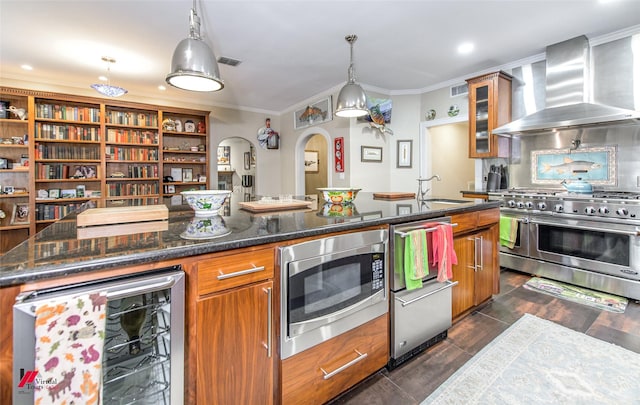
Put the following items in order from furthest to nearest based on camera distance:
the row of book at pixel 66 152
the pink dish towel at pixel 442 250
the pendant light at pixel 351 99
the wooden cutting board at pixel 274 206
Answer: the row of book at pixel 66 152 → the pendant light at pixel 351 99 → the wooden cutting board at pixel 274 206 → the pink dish towel at pixel 442 250

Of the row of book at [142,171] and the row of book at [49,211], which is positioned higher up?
the row of book at [142,171]

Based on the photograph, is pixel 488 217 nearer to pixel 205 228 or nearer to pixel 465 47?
pixel 205 228

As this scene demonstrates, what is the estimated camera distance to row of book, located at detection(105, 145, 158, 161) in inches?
187

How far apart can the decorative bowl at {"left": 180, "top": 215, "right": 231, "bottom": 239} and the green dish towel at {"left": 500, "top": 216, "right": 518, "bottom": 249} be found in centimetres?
336

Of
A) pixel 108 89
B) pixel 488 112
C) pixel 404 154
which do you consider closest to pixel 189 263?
pixel 108 89

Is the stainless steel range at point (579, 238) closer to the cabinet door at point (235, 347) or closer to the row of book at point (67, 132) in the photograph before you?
the cabinet door at point (235, 347)

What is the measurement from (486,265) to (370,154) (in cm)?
286

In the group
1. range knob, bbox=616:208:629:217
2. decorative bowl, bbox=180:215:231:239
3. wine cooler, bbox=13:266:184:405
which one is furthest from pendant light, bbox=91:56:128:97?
range knob, bbox=616:208:629:217

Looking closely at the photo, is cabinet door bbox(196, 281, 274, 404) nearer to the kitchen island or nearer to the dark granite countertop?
the kitchen island

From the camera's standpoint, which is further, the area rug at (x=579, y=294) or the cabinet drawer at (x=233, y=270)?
the area rug at (x=579, y=294)

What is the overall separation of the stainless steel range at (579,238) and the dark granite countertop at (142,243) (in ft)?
8.13

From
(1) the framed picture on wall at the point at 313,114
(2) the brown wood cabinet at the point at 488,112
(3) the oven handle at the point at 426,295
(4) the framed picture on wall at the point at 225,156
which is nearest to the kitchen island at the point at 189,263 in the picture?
(3) the oven handle at the point at 426,295

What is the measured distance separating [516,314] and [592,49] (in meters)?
3.23

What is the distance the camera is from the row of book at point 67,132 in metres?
4.20
